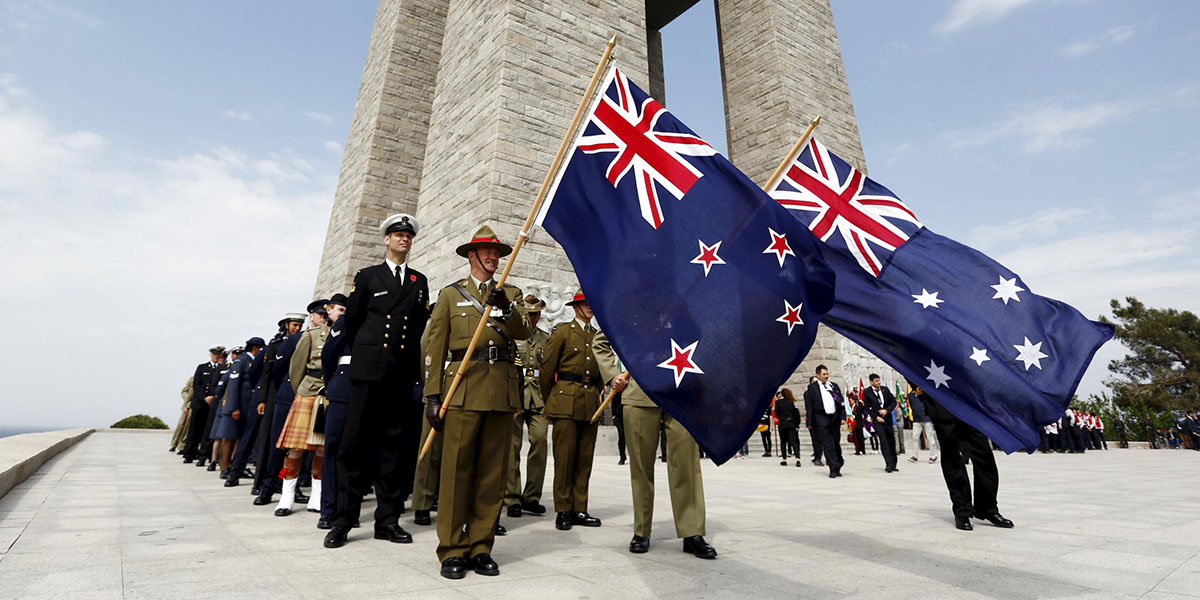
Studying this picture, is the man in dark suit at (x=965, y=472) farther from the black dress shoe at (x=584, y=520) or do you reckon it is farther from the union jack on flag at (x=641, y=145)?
the union jack on flag at (x=641, y=145)

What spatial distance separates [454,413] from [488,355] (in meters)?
0.35

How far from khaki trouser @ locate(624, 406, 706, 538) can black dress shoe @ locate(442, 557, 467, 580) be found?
3.43 ft

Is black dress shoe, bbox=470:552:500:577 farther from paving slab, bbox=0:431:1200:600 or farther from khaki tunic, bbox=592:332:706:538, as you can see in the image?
khaki tunic, bbox=592:332:706:538

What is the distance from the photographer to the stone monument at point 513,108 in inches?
434

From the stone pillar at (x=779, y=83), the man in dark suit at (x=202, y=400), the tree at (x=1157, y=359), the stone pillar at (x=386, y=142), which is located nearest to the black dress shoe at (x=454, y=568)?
the man in dark suit at (x=202, y=400)

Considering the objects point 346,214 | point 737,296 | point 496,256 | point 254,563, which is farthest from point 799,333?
point 346,214

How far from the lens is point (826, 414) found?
891cm

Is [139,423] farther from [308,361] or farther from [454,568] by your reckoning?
[454,568]

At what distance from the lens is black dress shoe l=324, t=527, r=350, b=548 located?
3.35 metres

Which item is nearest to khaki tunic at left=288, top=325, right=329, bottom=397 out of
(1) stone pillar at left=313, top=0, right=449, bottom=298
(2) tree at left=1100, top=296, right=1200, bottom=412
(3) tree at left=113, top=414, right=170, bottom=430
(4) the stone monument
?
(4) the stone monument

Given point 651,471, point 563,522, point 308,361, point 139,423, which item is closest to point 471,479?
point 651,471

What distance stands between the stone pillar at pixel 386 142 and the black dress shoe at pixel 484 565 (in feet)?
42.5

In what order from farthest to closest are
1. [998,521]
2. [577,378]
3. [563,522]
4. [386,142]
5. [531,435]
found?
[386,142]
[531,435]
[577,378]
[998,521]
[563,522]

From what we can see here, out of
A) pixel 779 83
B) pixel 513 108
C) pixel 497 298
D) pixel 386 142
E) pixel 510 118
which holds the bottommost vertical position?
pixel 497 298
